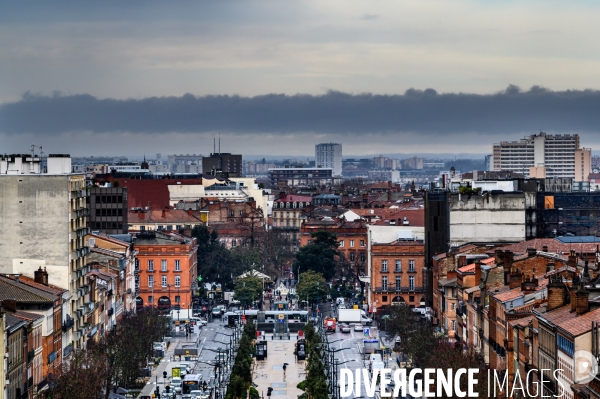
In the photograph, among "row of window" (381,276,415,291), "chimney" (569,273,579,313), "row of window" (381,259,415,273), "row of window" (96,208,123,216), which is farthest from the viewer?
"row of window" (96,208,123,216)

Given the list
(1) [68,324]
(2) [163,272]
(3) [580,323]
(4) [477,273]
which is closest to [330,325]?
(2) [163,272]

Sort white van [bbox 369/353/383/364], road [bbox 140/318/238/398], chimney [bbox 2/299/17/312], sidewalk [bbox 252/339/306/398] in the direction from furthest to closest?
1. white van [bbox 369/353/383/364]
2. road [bbox 140/318/238/398]
3. sidewalk [bbox 252/339/306/398]
4. chimney [bbox 2/299/17/312]

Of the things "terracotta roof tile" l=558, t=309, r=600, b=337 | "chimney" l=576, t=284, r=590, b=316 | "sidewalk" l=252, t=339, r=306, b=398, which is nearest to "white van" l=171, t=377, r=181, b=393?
"sidewalk" l=252, t=339, r=306, b=398

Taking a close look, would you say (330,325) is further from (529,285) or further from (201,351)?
(529,285)

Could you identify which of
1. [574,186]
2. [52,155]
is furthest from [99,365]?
[574,186]

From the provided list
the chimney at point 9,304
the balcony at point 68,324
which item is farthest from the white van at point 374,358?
the chimney at point 9,304

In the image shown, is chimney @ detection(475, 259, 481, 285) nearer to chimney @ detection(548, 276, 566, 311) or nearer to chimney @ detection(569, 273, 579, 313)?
chimney @ detection(548, 276, 566, 311)
